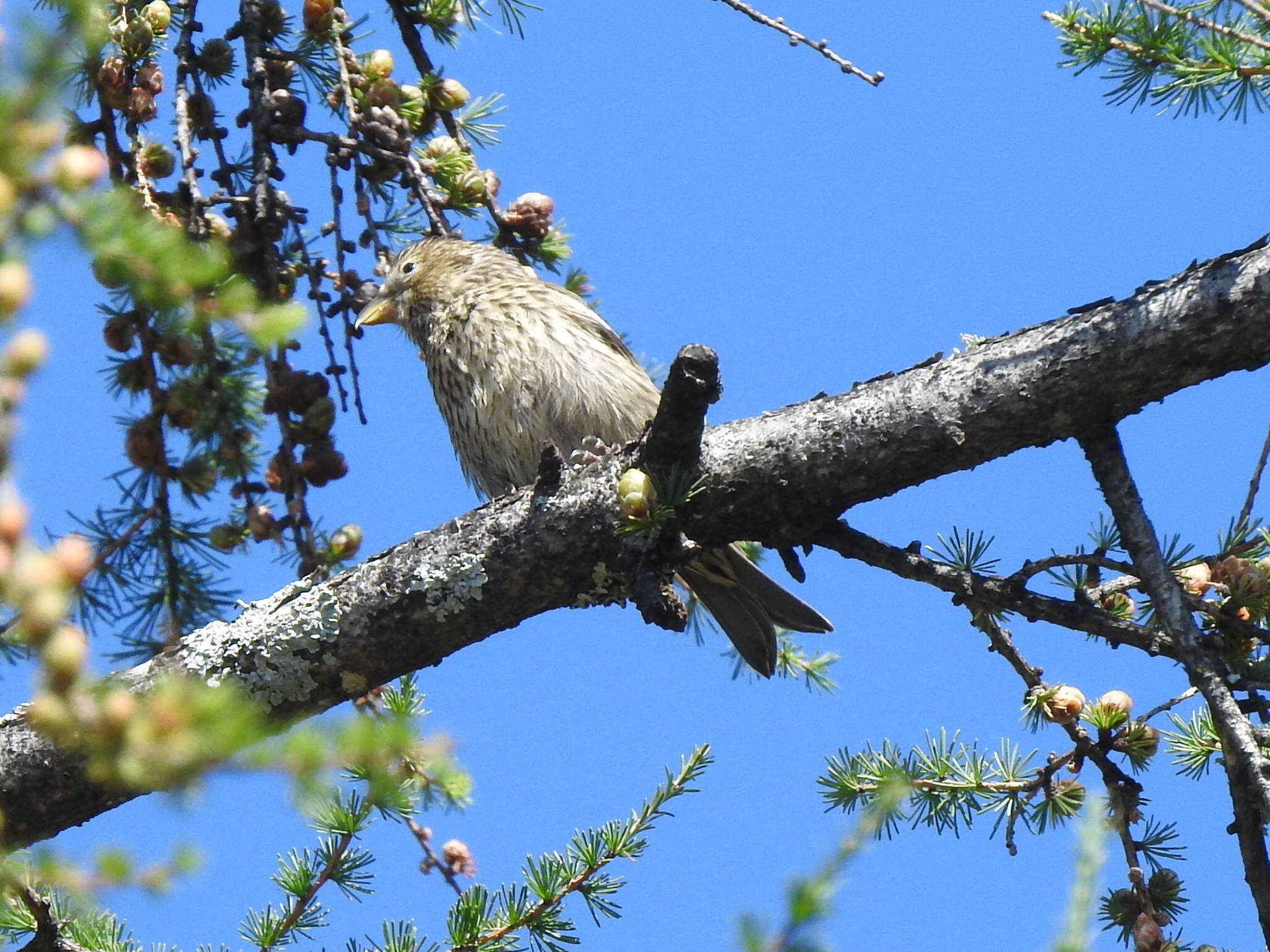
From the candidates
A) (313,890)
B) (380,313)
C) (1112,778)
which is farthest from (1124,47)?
(380,313)

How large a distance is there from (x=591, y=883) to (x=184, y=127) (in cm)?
199

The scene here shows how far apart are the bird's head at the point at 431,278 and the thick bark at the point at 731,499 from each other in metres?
1.79

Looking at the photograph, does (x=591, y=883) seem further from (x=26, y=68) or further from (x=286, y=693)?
(x=26, y=68)

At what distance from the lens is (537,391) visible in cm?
405

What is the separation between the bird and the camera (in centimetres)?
375

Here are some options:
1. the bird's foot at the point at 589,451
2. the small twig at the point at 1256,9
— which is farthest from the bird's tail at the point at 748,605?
the small twig at the point at 1256,9

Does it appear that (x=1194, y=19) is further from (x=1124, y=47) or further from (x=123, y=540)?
(x=123, y=540)

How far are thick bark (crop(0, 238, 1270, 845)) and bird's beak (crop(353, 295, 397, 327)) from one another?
1.79m

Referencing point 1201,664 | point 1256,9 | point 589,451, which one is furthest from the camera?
point 589,451

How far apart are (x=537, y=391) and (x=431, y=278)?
2.60 ft

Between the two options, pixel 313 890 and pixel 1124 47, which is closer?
pixel 313 890

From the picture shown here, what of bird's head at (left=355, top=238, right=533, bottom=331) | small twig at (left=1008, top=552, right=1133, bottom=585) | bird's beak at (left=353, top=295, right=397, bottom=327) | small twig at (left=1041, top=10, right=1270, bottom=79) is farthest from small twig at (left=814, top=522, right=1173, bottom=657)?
bird's beak at (left=353, top=295, right=397, bottom=327)

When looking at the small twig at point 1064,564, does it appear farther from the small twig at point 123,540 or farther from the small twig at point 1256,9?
the small twig at point 123,540

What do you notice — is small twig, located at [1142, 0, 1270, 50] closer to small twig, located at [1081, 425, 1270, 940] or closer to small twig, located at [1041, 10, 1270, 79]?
small twig, located at [1041, 10, 1270, 79]
